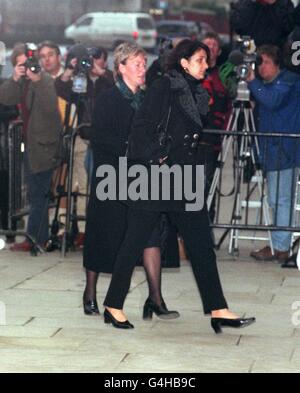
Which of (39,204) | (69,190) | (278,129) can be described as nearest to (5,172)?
(39,204)

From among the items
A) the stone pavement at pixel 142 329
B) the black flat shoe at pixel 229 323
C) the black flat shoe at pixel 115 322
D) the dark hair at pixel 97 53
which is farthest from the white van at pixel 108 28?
the black flat shoe at pixel 229 323

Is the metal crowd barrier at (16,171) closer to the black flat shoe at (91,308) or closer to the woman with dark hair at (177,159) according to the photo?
the black flat shoe at (91,308)

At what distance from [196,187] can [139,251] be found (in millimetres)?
565

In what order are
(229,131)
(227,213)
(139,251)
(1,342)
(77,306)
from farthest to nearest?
1. (227,213)
2. (229,131)
3. (77,306)
4. (139,251)
5. (1,342)

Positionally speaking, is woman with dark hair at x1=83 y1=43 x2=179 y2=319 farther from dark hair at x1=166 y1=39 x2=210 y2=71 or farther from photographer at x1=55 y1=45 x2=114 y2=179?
photographer at x1=55 y1=45 x2=114 y2=179

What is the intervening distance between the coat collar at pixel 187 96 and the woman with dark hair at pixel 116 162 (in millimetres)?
432

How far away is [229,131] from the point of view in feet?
36.8

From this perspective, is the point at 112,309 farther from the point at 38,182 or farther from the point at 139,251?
the point at 38,182

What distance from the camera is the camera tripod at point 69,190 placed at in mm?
11578

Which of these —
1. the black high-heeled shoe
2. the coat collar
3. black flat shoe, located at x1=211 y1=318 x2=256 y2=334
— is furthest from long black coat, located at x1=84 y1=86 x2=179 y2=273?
black flat shoe, located at x1=211 y1=318 x2=256 y2=334

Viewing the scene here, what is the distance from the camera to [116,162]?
871 centimetres

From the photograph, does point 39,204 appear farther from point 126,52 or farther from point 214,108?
point 126,52

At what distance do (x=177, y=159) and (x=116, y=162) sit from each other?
55 cm
